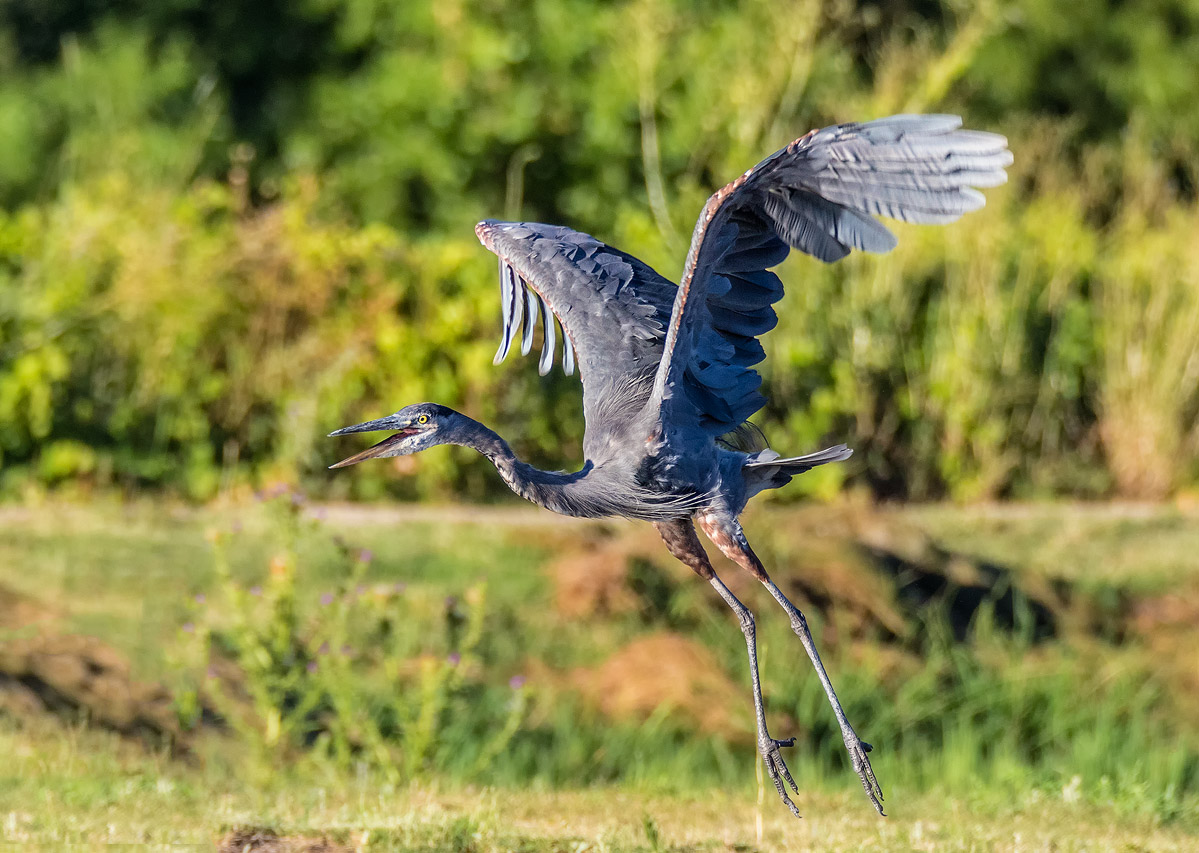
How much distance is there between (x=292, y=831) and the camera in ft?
14.5

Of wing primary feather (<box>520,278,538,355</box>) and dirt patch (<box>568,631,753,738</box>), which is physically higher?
wing primary feather (<box>520,278,538,355</box>)

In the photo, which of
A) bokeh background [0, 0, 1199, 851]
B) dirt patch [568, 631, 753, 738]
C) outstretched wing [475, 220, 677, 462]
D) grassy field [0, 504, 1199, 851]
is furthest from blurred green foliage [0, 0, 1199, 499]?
outstretched wing [475, 220, 677, 462]

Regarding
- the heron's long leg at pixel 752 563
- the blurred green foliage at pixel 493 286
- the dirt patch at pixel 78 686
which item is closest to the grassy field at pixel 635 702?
the dirt patch at pixel 78 686

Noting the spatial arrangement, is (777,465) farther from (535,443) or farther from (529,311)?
(535,443)

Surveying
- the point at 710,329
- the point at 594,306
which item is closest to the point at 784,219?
the point at 710,329

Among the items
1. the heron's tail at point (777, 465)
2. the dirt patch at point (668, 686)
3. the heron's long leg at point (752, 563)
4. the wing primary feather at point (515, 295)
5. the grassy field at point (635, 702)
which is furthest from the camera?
the dirt patch at point (668, 686)

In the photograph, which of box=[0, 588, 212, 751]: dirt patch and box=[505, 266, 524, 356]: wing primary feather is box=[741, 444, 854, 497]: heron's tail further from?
box=[0, 588, 212, 751]: dirt patch

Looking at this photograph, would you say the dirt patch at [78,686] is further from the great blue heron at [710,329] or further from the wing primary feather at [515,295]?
the great blue heron at [710,329]

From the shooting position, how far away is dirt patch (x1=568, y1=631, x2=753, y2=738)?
6.55 m

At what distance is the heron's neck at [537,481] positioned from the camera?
4.29 metres

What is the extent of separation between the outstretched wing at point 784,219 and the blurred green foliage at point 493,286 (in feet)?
14.3

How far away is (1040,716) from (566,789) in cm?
220

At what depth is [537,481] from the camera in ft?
14.1

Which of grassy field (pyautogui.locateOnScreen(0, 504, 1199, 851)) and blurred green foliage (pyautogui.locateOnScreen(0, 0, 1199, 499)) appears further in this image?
blurred green foliage (pyautogui.locateOnScreen(0, 0, 1199, 499))
